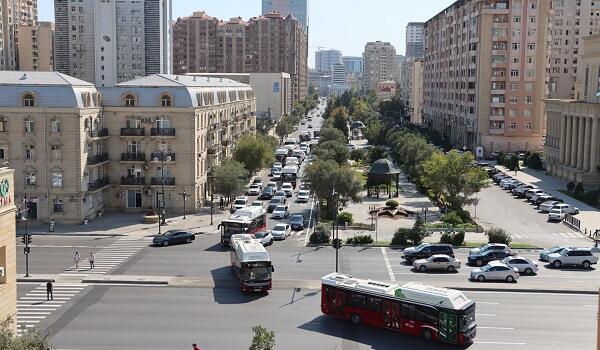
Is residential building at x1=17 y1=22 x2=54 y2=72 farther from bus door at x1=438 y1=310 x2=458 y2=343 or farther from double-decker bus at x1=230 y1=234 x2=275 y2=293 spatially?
bus door at x1=438 y1=310 x2=458 y2=343

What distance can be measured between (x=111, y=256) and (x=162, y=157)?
61.3 ft

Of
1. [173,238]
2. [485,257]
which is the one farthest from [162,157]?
[485,257]

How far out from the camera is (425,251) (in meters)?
52.3

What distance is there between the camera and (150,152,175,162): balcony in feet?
233

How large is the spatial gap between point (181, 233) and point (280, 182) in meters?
37.8

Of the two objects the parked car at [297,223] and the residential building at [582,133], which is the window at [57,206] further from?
the residential building at [582,133]

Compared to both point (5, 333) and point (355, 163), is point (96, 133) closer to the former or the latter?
point (5, 333)

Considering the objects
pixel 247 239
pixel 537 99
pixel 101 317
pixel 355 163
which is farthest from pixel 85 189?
pixel 537 99

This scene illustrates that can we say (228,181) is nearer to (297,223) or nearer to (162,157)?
(162,157)

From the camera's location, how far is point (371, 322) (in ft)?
119

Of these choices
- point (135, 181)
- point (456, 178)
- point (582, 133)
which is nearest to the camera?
point (456, 178)

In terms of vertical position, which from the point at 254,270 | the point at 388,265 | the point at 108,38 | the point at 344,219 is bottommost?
the point at 388,265

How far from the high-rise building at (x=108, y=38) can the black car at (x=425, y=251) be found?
404ft

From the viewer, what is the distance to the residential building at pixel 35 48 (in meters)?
183
